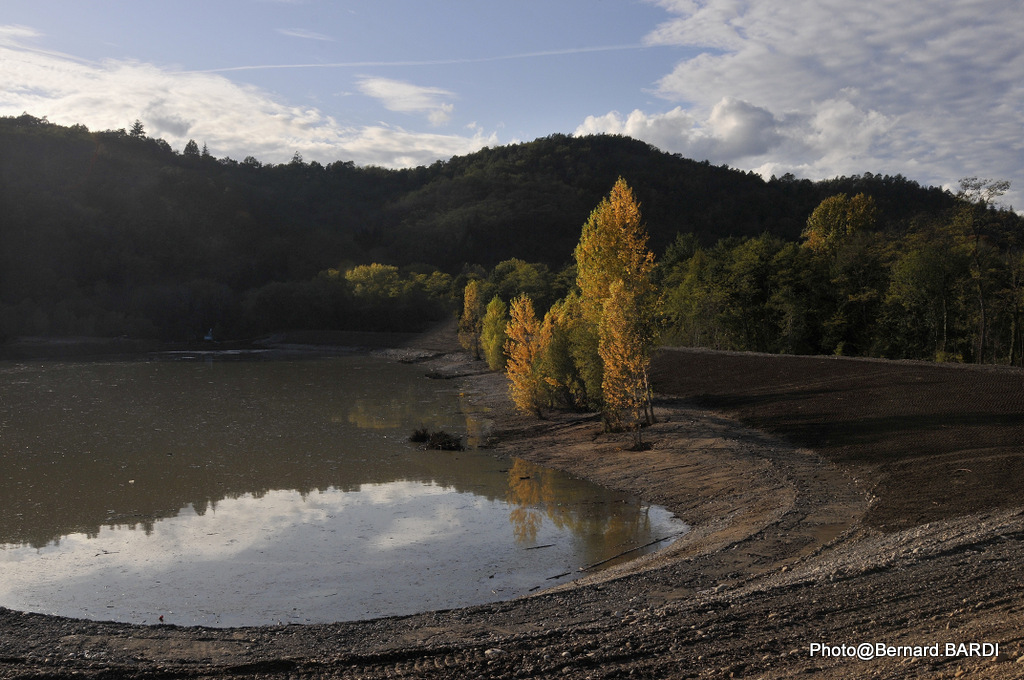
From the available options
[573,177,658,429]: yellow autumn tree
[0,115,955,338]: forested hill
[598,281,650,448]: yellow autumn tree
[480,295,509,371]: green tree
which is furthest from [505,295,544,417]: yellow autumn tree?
[0,115,955,338]: forested hill

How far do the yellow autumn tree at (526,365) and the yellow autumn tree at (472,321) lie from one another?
3397 centimetres

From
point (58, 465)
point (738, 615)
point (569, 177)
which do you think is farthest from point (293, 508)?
point (569, 177)

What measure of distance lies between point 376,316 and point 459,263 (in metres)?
51.1

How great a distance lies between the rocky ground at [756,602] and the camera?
8.74 meters

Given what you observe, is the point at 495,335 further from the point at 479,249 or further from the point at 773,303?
the point at 479,249

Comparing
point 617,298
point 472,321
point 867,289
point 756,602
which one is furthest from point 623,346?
→ point 472,321

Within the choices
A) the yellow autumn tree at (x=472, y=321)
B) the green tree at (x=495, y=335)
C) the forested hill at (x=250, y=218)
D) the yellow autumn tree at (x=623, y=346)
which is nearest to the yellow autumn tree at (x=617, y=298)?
the yellow autumn tree at (x=623, y=346)

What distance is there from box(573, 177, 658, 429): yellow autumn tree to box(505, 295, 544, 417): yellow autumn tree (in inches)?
202

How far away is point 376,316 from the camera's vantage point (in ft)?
365

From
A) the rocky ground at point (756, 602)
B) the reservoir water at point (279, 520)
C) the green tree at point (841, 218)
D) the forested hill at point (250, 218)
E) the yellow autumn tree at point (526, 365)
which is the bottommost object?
the reservoir water at point (279, 520)

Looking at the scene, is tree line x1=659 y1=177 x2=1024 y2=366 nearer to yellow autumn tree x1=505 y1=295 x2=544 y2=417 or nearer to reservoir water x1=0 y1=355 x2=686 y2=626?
→ yellow autumn tree x1=505 y1=295 x2=544 y2=417

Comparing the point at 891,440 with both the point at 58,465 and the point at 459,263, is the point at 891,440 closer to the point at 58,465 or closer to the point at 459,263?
the point at 58,465

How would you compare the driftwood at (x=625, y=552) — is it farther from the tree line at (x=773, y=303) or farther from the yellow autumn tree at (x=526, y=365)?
the yellow autumn tree at (x=526, y=365)

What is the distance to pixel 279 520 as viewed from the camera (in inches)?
768
